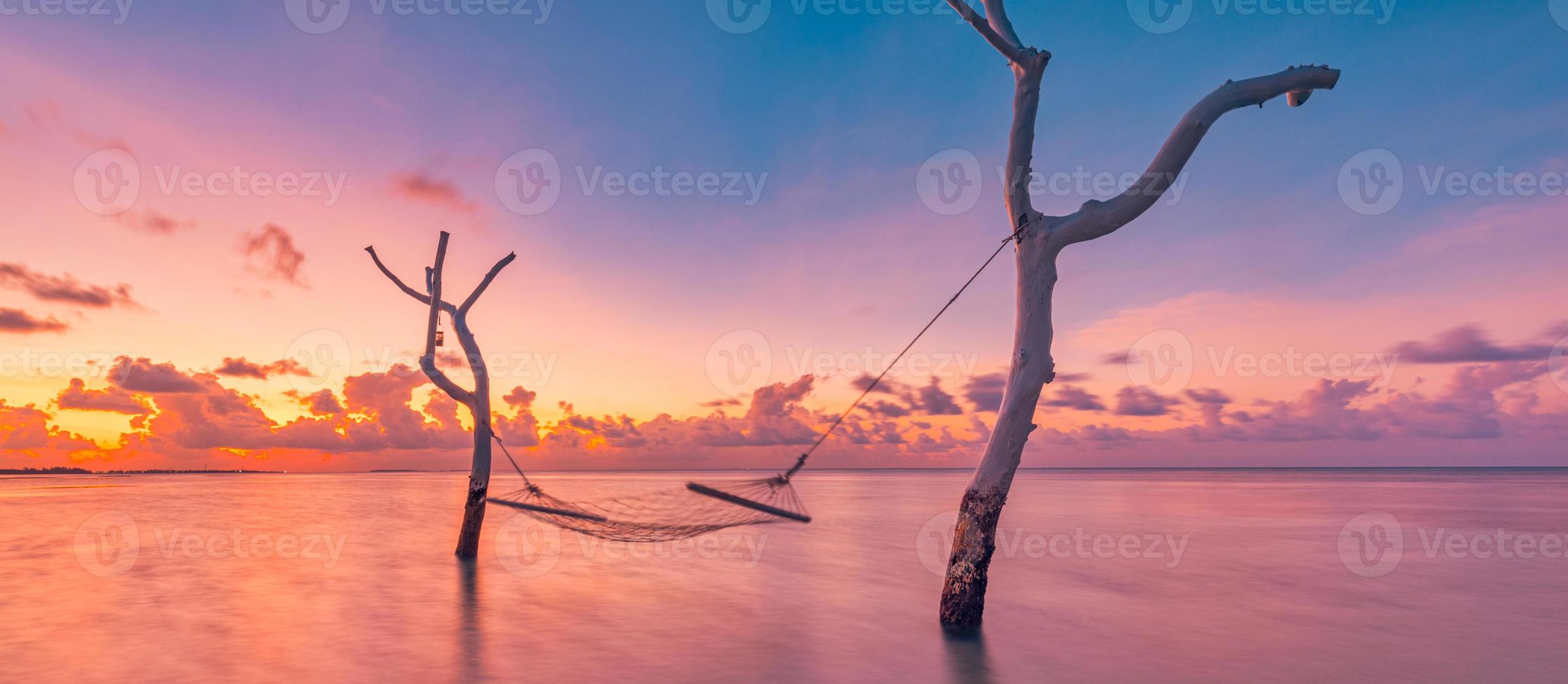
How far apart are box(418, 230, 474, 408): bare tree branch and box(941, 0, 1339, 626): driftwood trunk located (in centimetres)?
953

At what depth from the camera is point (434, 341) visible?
46.0 feet

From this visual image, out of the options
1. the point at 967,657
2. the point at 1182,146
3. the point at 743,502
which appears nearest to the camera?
the point at 743,502

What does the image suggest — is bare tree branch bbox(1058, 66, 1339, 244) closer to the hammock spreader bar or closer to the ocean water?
the hammock spreader bar

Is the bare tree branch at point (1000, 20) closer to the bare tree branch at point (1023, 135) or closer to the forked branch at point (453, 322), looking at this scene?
the bare tree branch at point (1023, 135)

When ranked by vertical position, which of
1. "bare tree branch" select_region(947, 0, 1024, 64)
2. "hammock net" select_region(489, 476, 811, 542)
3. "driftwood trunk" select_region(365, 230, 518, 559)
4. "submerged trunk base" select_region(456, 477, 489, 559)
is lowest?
"submerged trunk base" select_region(456, 477, 489, 559)

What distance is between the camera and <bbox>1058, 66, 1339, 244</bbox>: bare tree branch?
7.98 metres

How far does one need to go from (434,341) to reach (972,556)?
10.3 metres

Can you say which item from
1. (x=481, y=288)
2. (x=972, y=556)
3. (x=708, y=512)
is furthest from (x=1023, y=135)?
(x=481, y=288)

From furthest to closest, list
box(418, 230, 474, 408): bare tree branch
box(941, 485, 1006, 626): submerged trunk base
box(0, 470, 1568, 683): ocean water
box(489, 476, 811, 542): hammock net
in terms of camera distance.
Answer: box(418, 230, 474, 408): bare tree branch, box(0, 470, 1568, 683): ocean water, box(941, 485, 1006, 626): submerged trunk base, box(489, 476, 811, 542): hammock net

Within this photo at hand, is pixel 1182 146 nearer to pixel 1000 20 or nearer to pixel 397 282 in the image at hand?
pixel 1000 20

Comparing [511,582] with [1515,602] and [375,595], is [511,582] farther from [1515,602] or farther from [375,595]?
[1515,602]

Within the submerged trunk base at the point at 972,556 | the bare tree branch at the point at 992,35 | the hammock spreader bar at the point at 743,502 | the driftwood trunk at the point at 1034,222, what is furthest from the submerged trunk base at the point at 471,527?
the bare tree branch at the point at 992,35

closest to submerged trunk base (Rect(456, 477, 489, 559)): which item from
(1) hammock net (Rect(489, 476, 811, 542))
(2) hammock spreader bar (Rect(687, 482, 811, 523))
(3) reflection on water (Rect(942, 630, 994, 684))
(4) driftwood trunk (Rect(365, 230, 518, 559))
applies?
(4) driftwood trunk (Rect(365, 230, 518, 559))

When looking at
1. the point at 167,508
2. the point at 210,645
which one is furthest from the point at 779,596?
the point at 167,508
